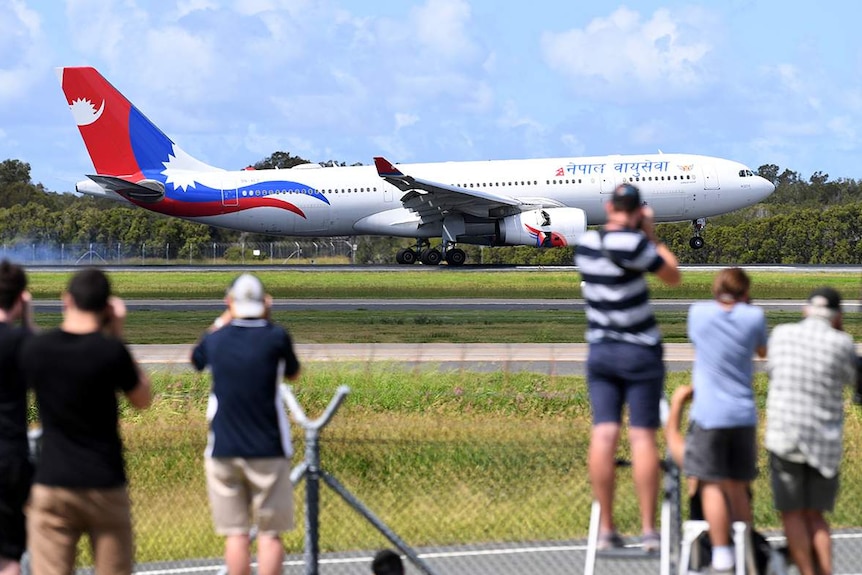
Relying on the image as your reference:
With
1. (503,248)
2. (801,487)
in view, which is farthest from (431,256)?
(801,487)

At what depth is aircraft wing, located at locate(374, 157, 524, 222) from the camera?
157ft

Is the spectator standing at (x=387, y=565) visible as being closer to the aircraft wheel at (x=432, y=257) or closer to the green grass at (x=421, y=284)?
the green grass at (x=421, y=284)

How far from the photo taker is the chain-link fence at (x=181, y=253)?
227ft

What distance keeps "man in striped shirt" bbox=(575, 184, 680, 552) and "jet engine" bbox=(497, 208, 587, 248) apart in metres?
39.2

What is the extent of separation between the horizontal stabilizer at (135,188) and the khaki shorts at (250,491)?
142 ft

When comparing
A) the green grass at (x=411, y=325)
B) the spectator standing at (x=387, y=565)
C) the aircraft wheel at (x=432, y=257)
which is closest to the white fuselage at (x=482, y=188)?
the aircraft wheel at (x=432, y=257)

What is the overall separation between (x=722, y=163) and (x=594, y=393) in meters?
44.1

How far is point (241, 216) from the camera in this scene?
2034 inches

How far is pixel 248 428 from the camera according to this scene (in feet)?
25.0

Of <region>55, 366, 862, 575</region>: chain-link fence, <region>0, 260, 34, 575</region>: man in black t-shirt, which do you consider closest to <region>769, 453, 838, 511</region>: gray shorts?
<region>55, 366, 862, 575</region>: chain-link fence

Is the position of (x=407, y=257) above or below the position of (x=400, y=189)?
below

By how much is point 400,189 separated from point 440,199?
1.96 meters

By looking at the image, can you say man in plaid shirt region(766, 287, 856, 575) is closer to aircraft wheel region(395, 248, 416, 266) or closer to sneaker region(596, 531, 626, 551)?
sneaker region(596, 531, 626, 551)

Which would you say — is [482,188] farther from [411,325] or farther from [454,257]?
[411,325]
